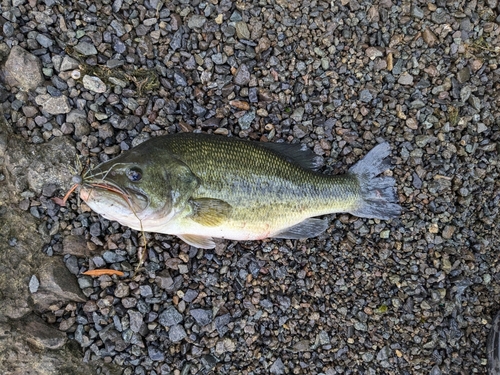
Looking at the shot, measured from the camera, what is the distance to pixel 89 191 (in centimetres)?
356

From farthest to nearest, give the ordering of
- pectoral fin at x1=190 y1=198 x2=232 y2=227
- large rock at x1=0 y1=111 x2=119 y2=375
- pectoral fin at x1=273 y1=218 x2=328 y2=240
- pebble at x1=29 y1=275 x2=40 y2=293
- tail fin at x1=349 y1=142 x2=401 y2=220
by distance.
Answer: tail fin at x1=349 y1=142 x2=401 y2=220
pectoral fin at x1=273 y1=218 x2=328 y2=240
pebble at x1=29 y1=275 x2=40 y2=293
large rock at x1=0 y1=111 x2=119 y2=375
pectoral fin at x1=190 y1=198 x2=232 y2=227

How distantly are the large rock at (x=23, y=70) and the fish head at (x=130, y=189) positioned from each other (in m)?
1.54

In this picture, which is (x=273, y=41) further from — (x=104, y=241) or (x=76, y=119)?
(x=104, y=241)

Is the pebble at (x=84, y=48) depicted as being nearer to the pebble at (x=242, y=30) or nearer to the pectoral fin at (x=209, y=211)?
the pebble at (x=242, y=30)

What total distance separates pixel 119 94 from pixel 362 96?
9.59ft

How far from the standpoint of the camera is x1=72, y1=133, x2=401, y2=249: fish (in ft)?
12.0

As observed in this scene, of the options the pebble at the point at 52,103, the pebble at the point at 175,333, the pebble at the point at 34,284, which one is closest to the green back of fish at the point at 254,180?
the pebble at the point at 52,103

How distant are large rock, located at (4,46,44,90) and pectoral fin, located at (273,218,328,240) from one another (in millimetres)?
3196

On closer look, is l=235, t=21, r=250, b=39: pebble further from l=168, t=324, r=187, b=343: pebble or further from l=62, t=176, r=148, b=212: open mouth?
l=168, t=324, r=187, b=343: pebble

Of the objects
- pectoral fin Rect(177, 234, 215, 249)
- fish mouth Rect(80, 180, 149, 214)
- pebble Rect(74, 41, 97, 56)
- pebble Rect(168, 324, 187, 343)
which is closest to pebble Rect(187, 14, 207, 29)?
pebble Rect(74, 41, 97, 56)

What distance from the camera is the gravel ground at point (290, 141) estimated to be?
171 inches

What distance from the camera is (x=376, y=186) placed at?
15.0 feet

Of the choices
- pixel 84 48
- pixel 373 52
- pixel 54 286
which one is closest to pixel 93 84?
pixel 84 48

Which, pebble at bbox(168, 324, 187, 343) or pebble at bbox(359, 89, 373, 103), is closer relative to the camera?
pebble at bbox(168, 324, 187, 343)
